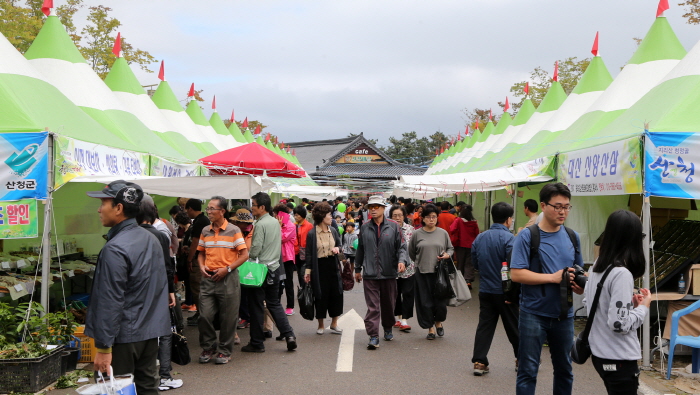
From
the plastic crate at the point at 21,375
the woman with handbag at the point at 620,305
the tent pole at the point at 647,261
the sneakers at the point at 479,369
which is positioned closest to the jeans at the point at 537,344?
the woman with handbag at the point at 620,305

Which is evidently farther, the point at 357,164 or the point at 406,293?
the point at 357,164

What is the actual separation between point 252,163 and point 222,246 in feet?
13.6

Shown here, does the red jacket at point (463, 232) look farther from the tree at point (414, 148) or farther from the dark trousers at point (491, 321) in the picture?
the tree at point (414, 148)

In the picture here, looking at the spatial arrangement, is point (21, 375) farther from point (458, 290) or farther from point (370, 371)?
point (458, 290)

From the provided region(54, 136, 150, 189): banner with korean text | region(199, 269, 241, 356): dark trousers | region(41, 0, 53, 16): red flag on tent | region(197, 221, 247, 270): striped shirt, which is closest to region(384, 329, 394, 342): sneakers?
region(199, 269, 241, 356): dark trousers

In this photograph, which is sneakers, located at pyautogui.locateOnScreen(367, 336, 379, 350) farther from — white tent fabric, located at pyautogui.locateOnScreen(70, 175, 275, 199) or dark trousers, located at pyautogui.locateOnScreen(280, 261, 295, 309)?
white tent fabric, located at pyautogui.locateOnScreen(70, 175, 275, 199)

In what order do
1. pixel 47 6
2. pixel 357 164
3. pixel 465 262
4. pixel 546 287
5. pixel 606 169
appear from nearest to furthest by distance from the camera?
pixel 546 287 → pixel 606 169 → pixel 47 6 → pixel 465 262 → pixel 357 164

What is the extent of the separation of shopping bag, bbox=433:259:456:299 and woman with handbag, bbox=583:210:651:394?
3.79 metres

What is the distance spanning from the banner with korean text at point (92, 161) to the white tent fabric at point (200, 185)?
0.22 m

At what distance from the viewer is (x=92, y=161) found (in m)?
6.54

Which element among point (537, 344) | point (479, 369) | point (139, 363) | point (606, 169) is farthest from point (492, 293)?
point (139, 363)

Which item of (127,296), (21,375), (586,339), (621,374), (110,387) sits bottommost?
(21,375)

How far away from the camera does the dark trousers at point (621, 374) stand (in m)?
3.34

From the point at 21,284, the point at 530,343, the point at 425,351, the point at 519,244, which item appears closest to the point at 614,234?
the point at 519,244
